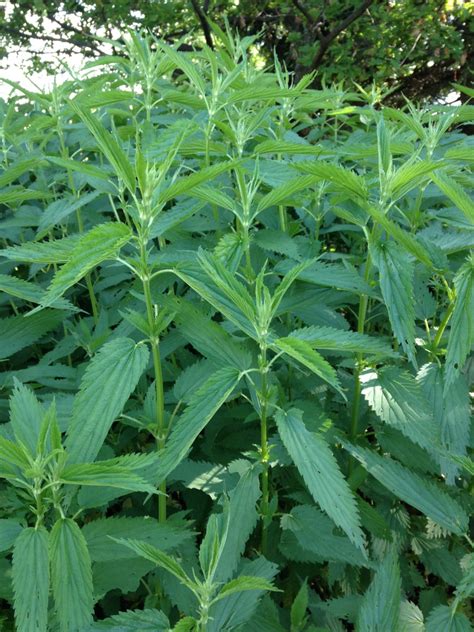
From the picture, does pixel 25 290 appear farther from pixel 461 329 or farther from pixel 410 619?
pixel 410 619

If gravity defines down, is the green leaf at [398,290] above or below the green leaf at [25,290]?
below

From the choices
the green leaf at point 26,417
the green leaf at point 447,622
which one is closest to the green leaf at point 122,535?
the green leaf at point 26,417

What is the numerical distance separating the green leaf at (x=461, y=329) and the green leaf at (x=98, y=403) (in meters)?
0.63

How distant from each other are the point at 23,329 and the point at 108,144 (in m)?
0.74

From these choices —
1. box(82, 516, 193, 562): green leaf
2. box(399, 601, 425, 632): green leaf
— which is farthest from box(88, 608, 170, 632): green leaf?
box(399, 601, 425, 632): green leaf

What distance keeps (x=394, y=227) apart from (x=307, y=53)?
636 cm

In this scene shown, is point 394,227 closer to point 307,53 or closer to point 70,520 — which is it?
point 70,520

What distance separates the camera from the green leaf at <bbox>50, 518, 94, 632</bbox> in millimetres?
1111

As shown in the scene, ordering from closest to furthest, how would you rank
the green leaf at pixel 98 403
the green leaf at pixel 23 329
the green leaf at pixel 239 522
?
1. the green leaf at pixel 98 403
2. the green leaf at pixel 239 522
3. the green leaf at pixel 23 329

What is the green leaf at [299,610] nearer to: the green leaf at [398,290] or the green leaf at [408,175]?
the green leaf at [398,290]

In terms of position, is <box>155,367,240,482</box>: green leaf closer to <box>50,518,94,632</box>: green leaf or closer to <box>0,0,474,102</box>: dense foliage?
<box>50,518,94,632</box>: green leaf

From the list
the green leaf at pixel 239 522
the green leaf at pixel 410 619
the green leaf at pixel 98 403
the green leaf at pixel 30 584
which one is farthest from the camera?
the green leaf at pixel 410 619

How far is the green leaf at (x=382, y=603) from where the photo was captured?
1294 millimetres

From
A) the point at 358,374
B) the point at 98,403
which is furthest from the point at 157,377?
the point at 358,374
